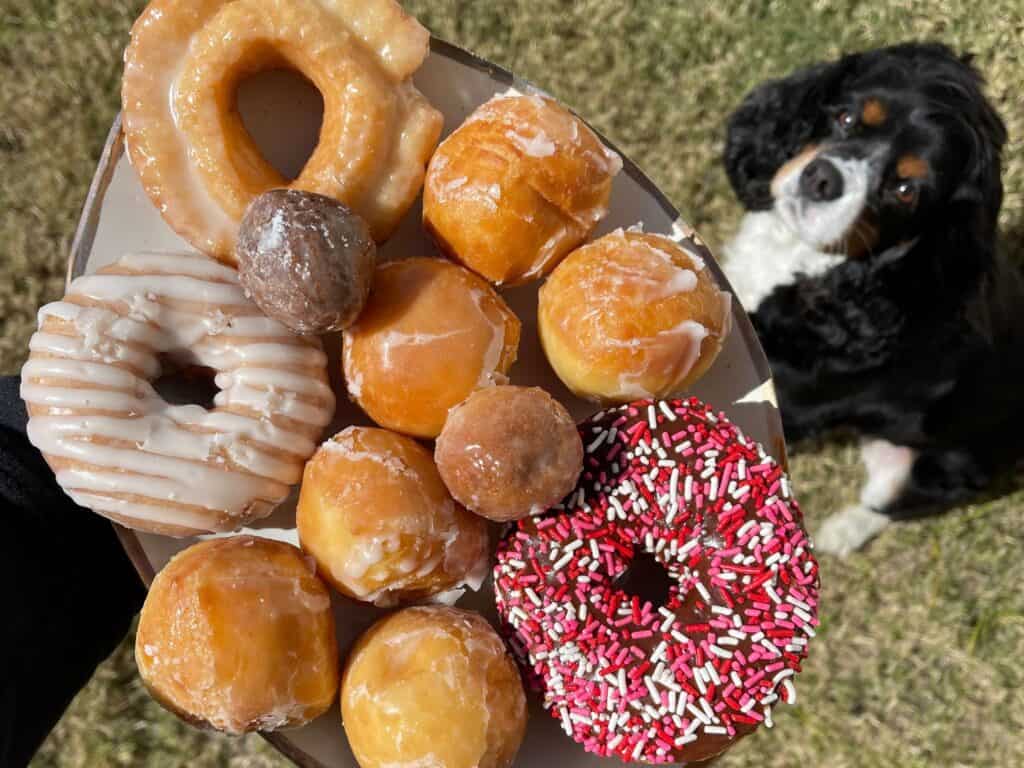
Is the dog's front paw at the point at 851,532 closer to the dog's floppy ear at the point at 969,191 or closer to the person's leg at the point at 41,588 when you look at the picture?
the dog's floppy ear at the point at 969,191

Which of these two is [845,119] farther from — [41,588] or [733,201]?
[41,588]

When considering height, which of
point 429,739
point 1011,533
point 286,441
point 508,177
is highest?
point 508,177

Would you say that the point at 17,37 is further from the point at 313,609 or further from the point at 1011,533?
the point at 1011,533

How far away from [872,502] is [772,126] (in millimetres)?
900

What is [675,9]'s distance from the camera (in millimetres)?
2105

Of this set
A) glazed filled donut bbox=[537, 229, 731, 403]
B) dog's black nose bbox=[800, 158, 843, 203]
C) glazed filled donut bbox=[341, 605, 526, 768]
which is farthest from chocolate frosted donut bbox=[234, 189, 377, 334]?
dog's black nose bbox=[800, 158, 843, 203]

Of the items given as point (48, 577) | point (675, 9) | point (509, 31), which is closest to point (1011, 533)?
point (675, 9)

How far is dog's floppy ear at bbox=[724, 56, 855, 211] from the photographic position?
1.69 m

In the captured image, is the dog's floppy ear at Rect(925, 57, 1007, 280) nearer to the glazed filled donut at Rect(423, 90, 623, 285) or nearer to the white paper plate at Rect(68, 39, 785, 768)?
the white paper plate at Rect(68, 39, 785, 768)

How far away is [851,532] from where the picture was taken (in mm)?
2039

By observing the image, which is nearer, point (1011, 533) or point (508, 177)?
point (508, 177)

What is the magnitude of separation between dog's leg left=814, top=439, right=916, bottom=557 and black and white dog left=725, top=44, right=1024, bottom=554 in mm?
14

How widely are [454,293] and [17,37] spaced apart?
146 cm

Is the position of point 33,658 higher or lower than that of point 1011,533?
higher
